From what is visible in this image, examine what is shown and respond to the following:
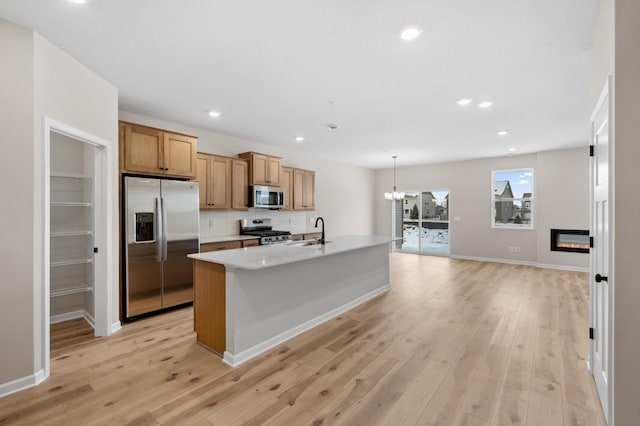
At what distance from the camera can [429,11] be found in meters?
2.06

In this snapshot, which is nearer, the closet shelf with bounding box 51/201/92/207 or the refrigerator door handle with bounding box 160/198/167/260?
the closet shelf with bounding box 51/201/92/207

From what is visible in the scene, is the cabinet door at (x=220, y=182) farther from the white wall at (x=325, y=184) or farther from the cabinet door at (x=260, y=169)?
the cabinet door at (x=260, y=169)

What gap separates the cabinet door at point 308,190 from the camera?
268 inches

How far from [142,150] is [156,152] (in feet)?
0.57

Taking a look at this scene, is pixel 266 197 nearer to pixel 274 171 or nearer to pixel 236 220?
pixel 274 171

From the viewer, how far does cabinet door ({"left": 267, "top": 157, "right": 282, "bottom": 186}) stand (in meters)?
5.75

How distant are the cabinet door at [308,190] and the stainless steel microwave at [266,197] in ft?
3.00

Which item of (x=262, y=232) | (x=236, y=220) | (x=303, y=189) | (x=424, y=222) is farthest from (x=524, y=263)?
(x=236, y=220)

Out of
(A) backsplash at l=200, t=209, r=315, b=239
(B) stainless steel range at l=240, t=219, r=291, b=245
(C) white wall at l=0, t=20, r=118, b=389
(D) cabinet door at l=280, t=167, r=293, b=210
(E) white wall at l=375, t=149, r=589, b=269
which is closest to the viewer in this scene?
(C) white wall at l=0, t=20, r=118, b=389

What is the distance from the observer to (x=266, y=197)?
18.5ft

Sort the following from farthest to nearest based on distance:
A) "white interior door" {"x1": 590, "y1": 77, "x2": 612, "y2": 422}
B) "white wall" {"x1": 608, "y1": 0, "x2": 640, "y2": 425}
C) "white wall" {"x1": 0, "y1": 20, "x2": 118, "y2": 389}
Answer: "white wall" {"x1": 0, "y1": 20, "x2": 118, "y2": 389}, "white interior door" {"x1": 590, "y1": 77, "x2": 612, "y2": 422}, "white wall" {"x1": 608, "y1": 0, "x2": 640, "y2": 425}

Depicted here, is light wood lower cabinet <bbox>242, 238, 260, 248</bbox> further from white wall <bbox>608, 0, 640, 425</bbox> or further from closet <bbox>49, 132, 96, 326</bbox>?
white wall <bbox>608, 0, 640, 425</bbox>

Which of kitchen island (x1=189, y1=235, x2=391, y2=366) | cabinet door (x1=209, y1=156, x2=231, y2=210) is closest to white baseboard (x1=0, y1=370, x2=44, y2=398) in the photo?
kitchen island (x1=189, y1=235, x2=391, y2=366)

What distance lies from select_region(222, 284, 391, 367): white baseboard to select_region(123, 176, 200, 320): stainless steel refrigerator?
1.70 meters
